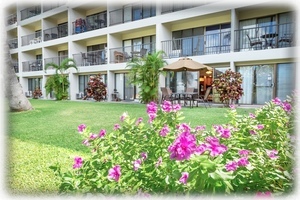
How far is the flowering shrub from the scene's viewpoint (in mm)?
1329

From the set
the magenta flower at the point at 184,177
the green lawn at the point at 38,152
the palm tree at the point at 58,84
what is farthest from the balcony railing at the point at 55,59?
the magenta flower at the point at 184,177

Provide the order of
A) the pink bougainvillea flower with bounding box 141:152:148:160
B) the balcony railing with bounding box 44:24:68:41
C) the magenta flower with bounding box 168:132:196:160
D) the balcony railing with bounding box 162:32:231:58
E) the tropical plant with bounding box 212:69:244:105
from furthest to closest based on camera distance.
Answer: the balcony railing with bounding box 44:24:68:41
the balcony railing with bounding box 162:32:231:58
the tropical plant with bounding box 212:69:244:105
the pink bougainvillea flower with bounding box 141:152:148:160
the magenta flower with bounding box 168:132:196:160

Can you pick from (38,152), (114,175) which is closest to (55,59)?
(38,152)

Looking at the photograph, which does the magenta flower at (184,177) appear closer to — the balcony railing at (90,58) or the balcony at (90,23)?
the balcony railing at (90,58)

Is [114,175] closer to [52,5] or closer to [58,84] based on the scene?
[58,84]

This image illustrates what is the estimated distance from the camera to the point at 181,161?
1.57m

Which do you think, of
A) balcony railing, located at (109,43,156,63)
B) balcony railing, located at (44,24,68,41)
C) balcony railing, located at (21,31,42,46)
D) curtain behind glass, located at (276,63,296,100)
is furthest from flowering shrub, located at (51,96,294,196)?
balcony railing, located at (21,31,42,46)

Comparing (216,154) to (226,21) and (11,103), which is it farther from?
(226,21)

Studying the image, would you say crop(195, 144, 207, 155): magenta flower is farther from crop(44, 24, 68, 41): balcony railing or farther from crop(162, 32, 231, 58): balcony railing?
crop(44, 24, 68, 41): balcony railing

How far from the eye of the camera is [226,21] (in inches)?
531

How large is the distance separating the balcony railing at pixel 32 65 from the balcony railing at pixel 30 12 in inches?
179

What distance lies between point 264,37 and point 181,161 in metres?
12.0

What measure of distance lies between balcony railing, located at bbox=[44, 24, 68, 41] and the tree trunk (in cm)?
1323

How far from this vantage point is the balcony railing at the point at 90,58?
62.5 ft
